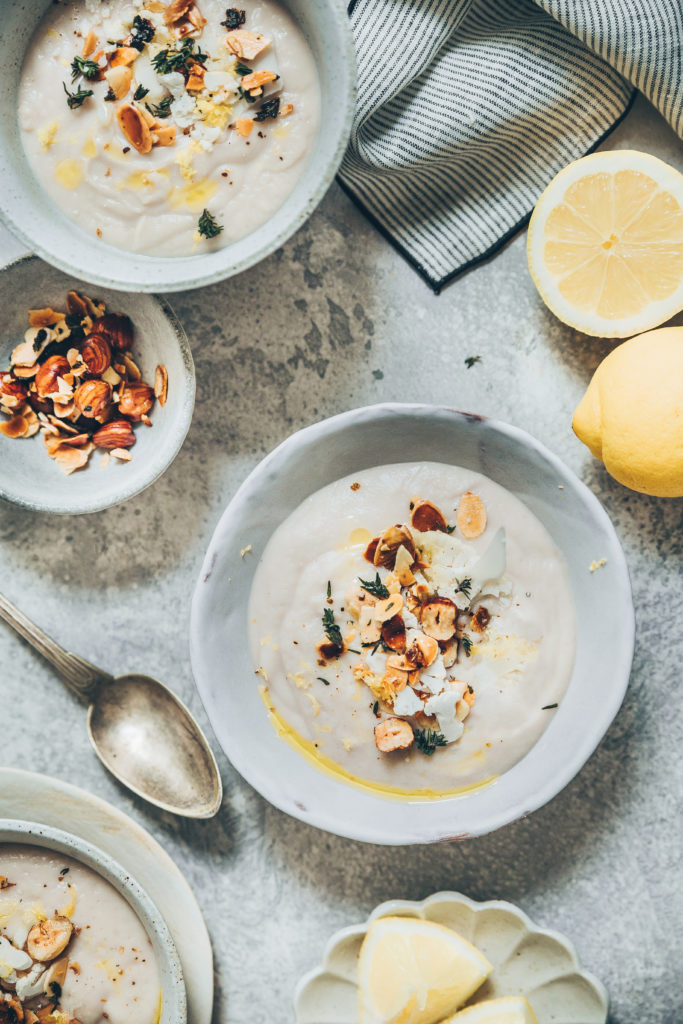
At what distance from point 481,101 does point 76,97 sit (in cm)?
78

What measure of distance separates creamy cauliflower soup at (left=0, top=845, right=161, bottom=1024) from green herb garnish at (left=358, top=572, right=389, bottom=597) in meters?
0.78

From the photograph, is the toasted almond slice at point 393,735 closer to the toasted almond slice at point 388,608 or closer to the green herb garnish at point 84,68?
the toasted almond slice at point 388,608

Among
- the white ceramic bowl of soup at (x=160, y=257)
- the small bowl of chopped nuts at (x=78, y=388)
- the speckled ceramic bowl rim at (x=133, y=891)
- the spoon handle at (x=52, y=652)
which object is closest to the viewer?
the white ceramic bowl of soup at (x=160, y=257)

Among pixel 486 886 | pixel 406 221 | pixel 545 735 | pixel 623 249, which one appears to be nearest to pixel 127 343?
pixel 406 221

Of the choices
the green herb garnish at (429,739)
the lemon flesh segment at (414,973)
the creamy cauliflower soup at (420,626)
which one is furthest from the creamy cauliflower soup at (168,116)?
the lemon flesh segment at (414,973)

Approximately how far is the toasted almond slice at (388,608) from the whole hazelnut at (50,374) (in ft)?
2.55

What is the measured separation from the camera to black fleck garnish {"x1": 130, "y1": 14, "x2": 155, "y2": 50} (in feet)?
4.72

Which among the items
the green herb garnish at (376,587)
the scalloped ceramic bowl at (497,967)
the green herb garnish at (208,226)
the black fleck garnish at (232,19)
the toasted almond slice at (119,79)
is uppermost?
the toasted almond slice at (119,79)

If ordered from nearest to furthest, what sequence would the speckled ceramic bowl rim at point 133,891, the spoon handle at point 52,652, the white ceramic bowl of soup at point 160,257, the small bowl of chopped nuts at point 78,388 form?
the white ceramic bowl of soup at point 160,257, the speckled ceramic bowl rim at point 133,891, the small bowl of chopped nuts at point 78,388, the spoon handle at point 52,652

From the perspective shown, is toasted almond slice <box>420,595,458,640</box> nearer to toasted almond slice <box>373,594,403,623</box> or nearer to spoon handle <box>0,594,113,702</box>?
toasted almond slice <box>373,594,403,623</box>

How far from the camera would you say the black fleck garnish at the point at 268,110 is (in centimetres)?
144

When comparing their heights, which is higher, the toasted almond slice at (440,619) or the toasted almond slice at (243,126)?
the toasted almond slice at (243,126)

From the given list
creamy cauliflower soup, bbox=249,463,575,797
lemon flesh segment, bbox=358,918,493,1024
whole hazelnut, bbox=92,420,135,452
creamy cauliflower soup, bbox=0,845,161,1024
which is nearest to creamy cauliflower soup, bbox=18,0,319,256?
whole hazelnut, bbox=92,420,135,452

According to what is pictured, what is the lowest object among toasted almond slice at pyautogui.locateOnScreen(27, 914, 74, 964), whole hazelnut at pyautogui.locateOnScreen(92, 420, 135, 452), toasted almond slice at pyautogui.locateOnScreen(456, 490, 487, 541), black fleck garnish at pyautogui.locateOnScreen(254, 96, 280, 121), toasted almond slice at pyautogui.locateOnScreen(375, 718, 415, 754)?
toasted almond slice at pyautogui.locateOnScreen(375, 718, 415, 754)
